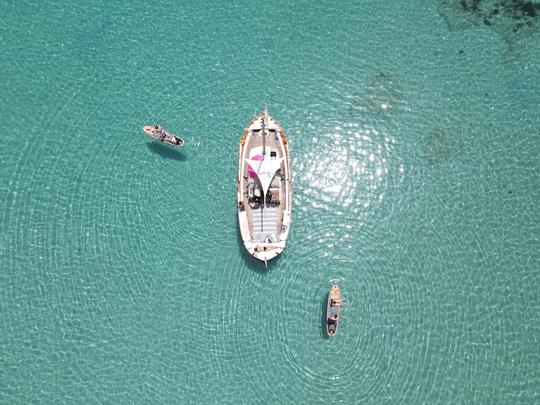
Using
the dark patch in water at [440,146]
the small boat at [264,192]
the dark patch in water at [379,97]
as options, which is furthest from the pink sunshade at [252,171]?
the dark patch in water at [440,146]

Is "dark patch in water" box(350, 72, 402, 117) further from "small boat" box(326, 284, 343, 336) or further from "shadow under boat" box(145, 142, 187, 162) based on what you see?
"small boat" box(326, 284, 343, 336)

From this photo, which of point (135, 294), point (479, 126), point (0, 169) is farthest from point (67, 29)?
point (479, 126)

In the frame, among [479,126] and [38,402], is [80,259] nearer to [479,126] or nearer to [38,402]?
[38,402]

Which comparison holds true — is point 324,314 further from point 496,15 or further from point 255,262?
point 496,15

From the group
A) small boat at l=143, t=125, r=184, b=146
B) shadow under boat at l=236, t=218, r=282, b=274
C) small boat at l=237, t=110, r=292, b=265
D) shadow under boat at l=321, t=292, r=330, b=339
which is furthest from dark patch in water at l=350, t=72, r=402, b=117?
shadow under boat at l=321, t=292, r=330, b=339

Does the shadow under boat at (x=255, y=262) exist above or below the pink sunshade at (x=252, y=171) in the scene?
below

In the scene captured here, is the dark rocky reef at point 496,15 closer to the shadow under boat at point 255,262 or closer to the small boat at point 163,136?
the small boat at point 163,136
